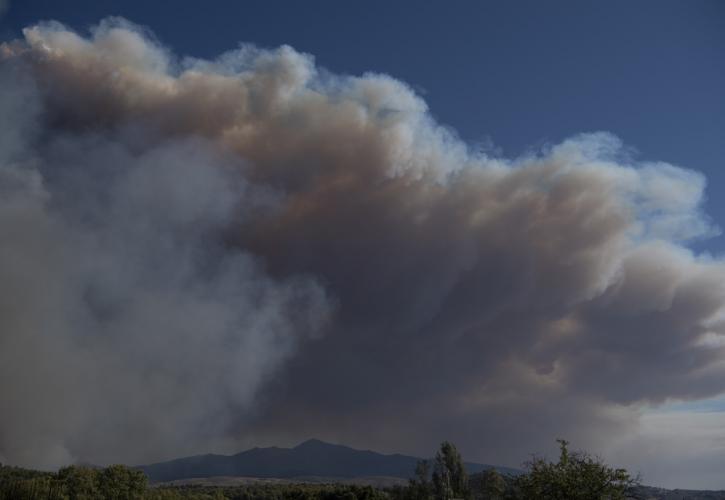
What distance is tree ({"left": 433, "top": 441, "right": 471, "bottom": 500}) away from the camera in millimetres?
112188

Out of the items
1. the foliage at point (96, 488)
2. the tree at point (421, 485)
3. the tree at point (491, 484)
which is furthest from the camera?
the tree at point (421, 485)

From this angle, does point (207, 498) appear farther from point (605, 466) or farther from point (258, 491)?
point (605, 466)

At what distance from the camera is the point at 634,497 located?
136 feet

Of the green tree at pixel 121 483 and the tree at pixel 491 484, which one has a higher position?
the green tree at pixel 121 483

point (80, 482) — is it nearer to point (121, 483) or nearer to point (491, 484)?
point (121, 483)

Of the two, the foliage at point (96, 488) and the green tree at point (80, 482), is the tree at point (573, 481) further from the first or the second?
the green tree at point (80, 482)

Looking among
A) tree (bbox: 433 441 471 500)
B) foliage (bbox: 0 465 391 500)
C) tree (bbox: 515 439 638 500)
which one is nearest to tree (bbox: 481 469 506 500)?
tree (bbox: 433 441 471 500)

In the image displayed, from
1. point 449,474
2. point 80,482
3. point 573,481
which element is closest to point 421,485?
point 449,474

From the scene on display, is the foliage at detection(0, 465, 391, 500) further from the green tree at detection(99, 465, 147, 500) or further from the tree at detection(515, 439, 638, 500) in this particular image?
the tree at detection(515, 439, 638, 500)

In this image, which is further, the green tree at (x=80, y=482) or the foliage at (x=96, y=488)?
the green tree at (x=80, y=482)

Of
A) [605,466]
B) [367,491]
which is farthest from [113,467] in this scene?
[605,466]

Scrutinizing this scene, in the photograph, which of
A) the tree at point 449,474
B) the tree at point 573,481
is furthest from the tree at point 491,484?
the tree at point 573,481

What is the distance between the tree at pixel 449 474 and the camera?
11219cm

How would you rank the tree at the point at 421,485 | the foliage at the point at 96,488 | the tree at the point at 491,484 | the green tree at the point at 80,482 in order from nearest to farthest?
the foliage at the point at 96,488 < the green tree at the point at 80,482 < the tree at the point at 491,484 < the tree at the point at 421,485
